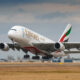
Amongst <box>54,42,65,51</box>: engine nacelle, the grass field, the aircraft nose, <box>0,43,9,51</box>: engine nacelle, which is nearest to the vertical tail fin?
<box>54,42,65,51</box>: engine nacelle

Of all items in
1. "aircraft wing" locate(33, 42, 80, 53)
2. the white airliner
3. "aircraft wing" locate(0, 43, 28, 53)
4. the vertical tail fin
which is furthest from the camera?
the vertical tail fin

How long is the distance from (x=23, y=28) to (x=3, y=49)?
9815mm

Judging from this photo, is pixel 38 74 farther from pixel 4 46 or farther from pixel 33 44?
pixel 4 46

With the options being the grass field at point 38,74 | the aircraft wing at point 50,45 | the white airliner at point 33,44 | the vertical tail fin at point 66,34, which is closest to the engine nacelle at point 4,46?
the white airliner at point 33,44

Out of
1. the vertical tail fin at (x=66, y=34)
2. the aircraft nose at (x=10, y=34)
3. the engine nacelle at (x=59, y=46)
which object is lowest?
the engine nacelle at (x=59, y=46)

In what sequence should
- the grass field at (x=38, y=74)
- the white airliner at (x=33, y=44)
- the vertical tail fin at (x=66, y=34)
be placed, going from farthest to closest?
the vertical tail fin at (x=66, y=34) < the white airliner at (x=33, y=44) < the grass field at (x=38, y=74)

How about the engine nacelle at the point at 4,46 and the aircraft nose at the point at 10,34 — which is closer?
the aircraft nose at the point at 10,34

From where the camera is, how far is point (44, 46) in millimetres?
81000

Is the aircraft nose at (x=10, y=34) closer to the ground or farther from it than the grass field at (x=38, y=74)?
farther from it

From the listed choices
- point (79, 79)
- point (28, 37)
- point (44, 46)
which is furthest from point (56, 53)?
point (79, 79)

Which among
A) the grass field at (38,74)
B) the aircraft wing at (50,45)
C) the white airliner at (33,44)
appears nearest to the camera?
the grass field at (38,74)

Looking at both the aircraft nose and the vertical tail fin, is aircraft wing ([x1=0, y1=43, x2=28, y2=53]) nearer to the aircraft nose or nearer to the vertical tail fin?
the aircraft nose

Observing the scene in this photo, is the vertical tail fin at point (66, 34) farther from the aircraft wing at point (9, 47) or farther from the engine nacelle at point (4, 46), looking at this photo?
the engine nacelle at point (4, 46)

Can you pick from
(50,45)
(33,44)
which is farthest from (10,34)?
(50,45)
